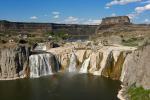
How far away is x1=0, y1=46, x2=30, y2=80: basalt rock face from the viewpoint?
61406 millimetres

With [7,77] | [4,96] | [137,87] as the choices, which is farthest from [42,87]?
[137,87]

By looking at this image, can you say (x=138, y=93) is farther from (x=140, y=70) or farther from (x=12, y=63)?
(x=12, y=63)

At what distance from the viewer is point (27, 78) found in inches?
2430

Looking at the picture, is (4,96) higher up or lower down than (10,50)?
lower down

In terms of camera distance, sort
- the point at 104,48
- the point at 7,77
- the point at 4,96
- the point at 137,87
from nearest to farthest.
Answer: the point at 137,87, the point at 4,96, the point at 7,77, the point at 104,48

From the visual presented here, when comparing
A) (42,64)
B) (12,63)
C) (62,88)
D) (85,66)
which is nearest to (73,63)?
(85,66)

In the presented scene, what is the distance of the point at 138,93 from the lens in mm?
40938

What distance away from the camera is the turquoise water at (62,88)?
46.5 metres

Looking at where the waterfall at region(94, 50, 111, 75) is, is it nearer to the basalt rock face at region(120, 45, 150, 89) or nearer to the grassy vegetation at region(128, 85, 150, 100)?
the basalt rock face at region(120, 45, 150, 89)

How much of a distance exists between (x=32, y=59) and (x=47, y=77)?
225 inches

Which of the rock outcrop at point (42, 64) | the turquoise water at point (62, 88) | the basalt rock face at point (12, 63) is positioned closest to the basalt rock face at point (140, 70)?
the turquoise water at point (62, 88)

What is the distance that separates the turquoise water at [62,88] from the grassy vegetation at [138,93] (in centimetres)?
273

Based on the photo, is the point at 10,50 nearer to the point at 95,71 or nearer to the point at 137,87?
the point at 95,71

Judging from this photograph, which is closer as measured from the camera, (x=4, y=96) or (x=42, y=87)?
(x=4, y=96)
